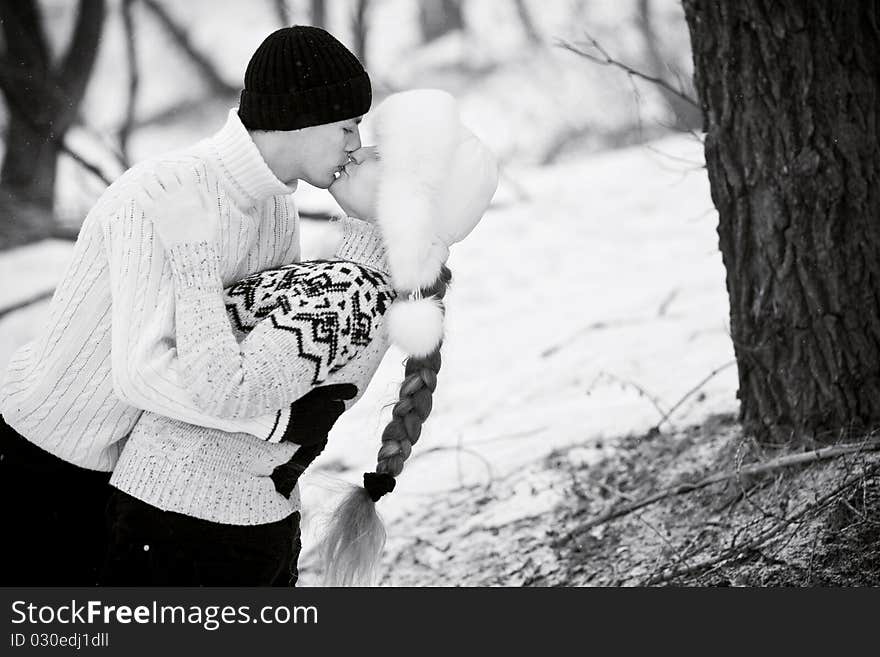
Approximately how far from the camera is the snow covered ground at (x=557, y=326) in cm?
376

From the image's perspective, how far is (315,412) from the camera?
5.85ft

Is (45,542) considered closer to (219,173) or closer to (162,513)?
(162,513)

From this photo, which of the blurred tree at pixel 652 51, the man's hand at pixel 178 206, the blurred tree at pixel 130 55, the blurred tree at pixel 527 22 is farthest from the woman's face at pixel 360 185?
the blurred tree at pixel 527 22

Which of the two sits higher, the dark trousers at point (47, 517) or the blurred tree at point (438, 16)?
the blurred tree at point (438, 16)

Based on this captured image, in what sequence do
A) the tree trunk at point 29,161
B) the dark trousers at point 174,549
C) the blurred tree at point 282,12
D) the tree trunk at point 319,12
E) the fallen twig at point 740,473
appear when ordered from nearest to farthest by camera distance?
1. the dark trousers at point 174,549
2. the fallen twig at point 740,473
3. the tree trunk at point 29,161
4. the tree trunk at point 319,12
5. the blurred tree at point 282,12

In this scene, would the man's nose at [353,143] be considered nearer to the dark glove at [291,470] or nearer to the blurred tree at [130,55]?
the dark glove at [291,470]

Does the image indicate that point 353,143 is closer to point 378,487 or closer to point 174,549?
point 378,487

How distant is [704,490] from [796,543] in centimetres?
45

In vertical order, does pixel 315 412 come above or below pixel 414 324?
below

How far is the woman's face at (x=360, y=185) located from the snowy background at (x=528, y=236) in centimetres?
54

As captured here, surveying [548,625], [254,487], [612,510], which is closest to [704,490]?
[612,510]

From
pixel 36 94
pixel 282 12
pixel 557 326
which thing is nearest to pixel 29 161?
pixel 36 94

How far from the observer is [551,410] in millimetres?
4023

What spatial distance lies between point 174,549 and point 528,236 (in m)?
4.35
